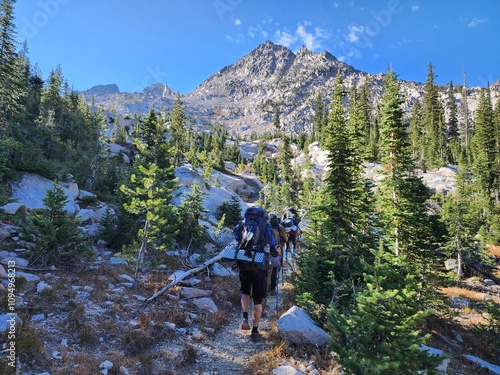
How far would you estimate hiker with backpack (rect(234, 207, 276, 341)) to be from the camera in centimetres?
647

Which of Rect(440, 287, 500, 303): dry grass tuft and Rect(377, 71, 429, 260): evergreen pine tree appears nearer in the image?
Rect(377, 71, 429, 260): evergreen pine tree

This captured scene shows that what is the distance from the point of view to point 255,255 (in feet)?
21.0

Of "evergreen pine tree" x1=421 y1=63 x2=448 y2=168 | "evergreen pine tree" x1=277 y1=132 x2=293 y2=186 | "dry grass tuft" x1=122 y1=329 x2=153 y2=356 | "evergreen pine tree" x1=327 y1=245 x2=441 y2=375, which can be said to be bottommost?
"dry grass tuft" x1=122 y1=329 x2=153 y2=356

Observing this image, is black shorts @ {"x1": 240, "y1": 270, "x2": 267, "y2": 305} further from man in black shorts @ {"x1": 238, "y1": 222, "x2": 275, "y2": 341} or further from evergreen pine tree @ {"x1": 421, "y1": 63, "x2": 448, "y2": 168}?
evergreen pine tree @ {"x1": 421, "y1": 63, "x2": 448, "y2": 168}

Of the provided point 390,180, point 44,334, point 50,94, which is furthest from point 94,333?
point 50,94

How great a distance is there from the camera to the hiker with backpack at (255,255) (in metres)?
6.47

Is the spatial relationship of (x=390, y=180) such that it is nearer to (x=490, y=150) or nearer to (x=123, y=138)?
(x=490, y=150)

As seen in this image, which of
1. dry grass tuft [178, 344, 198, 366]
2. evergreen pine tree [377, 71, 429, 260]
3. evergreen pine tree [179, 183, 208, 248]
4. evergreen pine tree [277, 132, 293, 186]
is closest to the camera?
dry grass tuft [178, 344, 198, 366]

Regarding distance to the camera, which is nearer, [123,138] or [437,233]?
[437,233]

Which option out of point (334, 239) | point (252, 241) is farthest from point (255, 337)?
point (334, 239)

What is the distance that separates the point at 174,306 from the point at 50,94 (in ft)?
194

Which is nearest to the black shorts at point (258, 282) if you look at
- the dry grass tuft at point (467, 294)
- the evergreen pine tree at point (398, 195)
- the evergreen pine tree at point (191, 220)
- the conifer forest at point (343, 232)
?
the conifer forest at point (343, 232)

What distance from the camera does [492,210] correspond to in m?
39.5

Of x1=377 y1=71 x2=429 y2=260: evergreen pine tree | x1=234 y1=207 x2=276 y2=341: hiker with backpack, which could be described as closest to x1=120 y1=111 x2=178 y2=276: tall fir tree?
x1=234 y1=207 x2=276 y2=341: hiker with backpack
